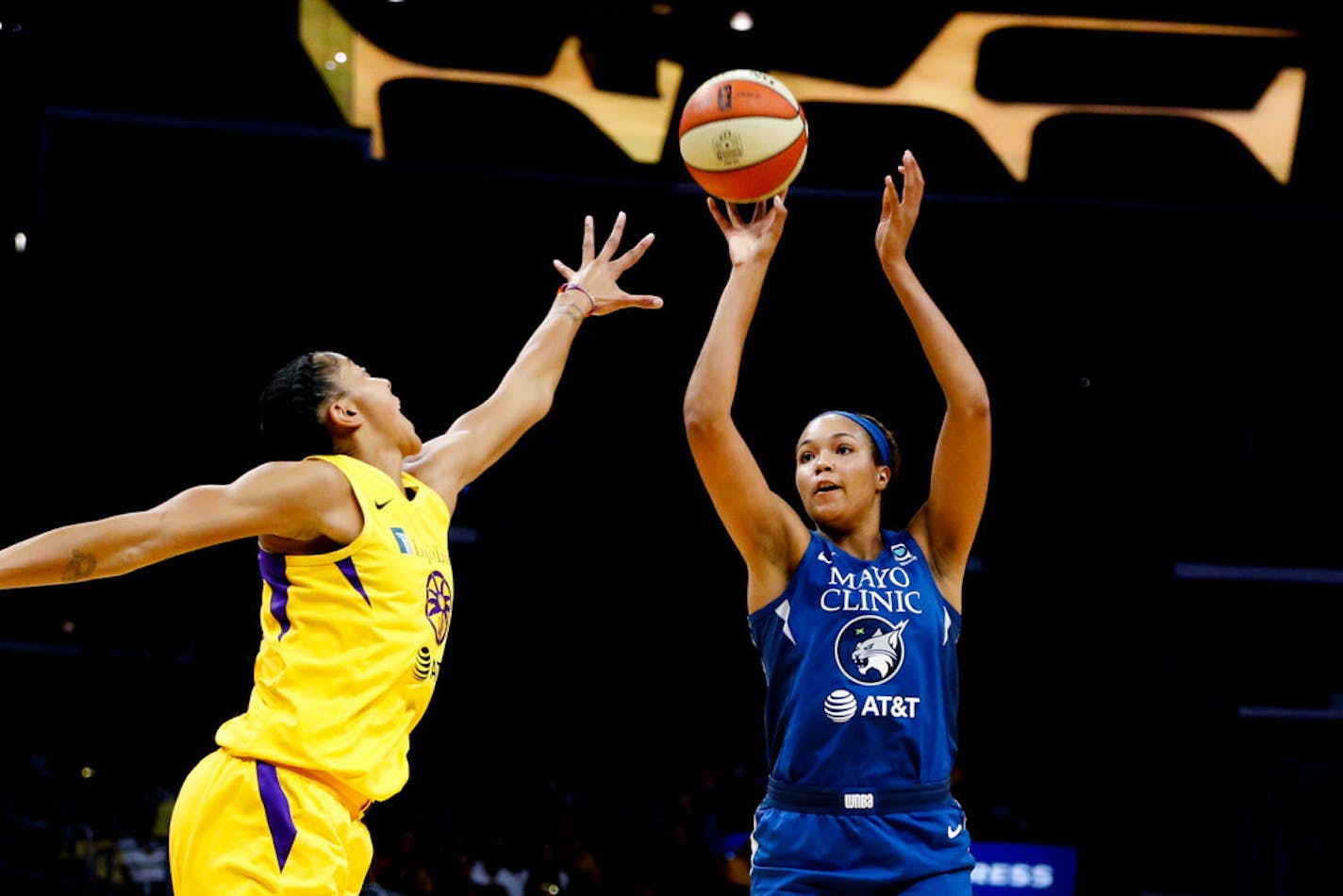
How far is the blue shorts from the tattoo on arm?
1.68 m

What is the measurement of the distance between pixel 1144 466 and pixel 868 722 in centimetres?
1064

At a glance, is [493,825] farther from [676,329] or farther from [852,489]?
[852,489]

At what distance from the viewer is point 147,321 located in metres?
12.1

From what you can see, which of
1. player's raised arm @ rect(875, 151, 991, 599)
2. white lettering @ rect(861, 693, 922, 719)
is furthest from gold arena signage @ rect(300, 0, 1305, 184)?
white lettering @ rect(861, 693, 922, 719)

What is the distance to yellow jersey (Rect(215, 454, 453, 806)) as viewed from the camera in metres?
2.88

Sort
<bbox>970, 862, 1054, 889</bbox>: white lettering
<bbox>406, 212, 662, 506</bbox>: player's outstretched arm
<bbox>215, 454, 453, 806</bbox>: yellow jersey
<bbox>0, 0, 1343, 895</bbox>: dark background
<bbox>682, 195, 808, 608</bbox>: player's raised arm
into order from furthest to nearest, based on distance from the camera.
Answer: <bbox>970, 862, 1054, 889</bbox>: white lettering, <bbox>0, 0, 1343, 895</bbox>: dark background, <bbox>406, 212, 662, 506</bbox>: player's outstretched arm, <bbox>682, 195, 808, 608</bbox>: player's raised arm, <bbox>215, 454, 453, 806</bbox>: yellow jersey

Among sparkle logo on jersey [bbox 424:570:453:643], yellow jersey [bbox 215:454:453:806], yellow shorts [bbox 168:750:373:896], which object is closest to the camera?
yellow shorts [bbox 168:750:373:896]

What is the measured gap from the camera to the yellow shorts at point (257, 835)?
274cm

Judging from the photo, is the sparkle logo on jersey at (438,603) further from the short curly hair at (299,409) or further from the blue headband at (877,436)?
the blue headband at (877,436)

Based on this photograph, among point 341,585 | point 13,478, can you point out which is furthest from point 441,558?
point 13,478

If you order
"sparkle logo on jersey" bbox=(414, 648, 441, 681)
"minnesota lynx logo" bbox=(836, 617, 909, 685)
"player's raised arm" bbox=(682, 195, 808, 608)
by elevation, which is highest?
"player's raised arm" bbox=(682, 195, 808, 608)

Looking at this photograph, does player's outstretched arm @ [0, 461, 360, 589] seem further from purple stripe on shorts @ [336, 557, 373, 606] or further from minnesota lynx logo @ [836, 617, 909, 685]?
minnesota lynx logo @ [836, 617, 909, 685]

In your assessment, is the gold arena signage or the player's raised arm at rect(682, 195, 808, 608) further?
the gold arena signage

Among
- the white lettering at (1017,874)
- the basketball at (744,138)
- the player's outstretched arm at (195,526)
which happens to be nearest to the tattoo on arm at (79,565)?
the player's outstretched arm at (195,526)
